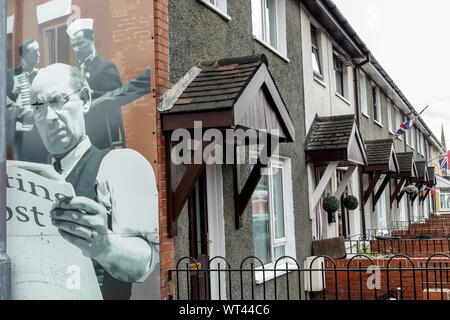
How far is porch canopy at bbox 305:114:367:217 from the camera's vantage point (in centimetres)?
1057

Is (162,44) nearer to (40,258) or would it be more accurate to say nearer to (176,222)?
(176,222)

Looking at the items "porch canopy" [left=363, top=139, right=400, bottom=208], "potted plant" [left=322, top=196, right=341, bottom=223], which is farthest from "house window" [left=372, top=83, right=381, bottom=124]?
"potted plant" [left=322, top=196, right=341, bottom=223]

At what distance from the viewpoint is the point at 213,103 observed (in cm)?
533

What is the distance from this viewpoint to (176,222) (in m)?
5.62

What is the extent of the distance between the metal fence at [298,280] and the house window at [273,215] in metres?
0.25

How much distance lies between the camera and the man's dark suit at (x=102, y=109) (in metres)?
5.62

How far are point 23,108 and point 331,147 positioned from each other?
6176mm

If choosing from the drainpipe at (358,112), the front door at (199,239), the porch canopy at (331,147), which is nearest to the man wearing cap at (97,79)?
the front door at (199,239)

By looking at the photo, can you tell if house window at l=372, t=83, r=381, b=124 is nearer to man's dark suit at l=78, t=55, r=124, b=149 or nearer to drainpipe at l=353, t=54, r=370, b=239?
drainpipe at l=353, t=54, r=370, b=239

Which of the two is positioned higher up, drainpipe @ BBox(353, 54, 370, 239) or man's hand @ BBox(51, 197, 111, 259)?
drainpipe @ BBox(353, 54, 370, 239)

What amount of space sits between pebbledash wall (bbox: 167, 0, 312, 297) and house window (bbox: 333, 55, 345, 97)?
12.8ft

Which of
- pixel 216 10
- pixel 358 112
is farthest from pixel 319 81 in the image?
pixel 216 10

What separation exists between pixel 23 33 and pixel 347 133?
6555 mm

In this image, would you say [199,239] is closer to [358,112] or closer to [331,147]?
[331,147]
